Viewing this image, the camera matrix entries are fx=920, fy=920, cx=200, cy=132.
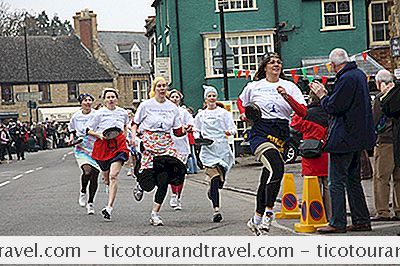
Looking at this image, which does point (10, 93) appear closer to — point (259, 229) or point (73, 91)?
point (73, 91)

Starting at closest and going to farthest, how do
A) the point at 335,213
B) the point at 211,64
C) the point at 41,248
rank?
the point at 41,248 → the point at 335,213 → the point at 211,64

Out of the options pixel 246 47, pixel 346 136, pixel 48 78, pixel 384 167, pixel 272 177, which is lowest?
pixel 384 167

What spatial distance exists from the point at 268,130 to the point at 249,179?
1098 cm

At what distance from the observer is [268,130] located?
10.4m

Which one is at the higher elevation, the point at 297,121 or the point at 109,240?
the point at 297,121

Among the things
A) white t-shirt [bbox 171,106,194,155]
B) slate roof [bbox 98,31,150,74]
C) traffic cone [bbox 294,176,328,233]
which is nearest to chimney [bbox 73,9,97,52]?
slate roof [bbox 98,31,150,74]

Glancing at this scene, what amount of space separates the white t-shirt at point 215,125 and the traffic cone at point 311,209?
2.45 m

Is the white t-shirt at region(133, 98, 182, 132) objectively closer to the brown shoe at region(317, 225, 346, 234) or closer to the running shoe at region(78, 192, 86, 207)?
the brown shoe at region(317, 225, 346, 234)

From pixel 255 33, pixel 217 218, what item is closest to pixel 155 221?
pixel 217 218

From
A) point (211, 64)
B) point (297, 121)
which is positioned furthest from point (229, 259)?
point (211, 64)

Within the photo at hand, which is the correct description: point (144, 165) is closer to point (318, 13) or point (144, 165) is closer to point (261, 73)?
point (261, 73)

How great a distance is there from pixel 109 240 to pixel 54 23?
455 ft

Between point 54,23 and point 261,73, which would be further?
point 54,23

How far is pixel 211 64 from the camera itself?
1469 inches
